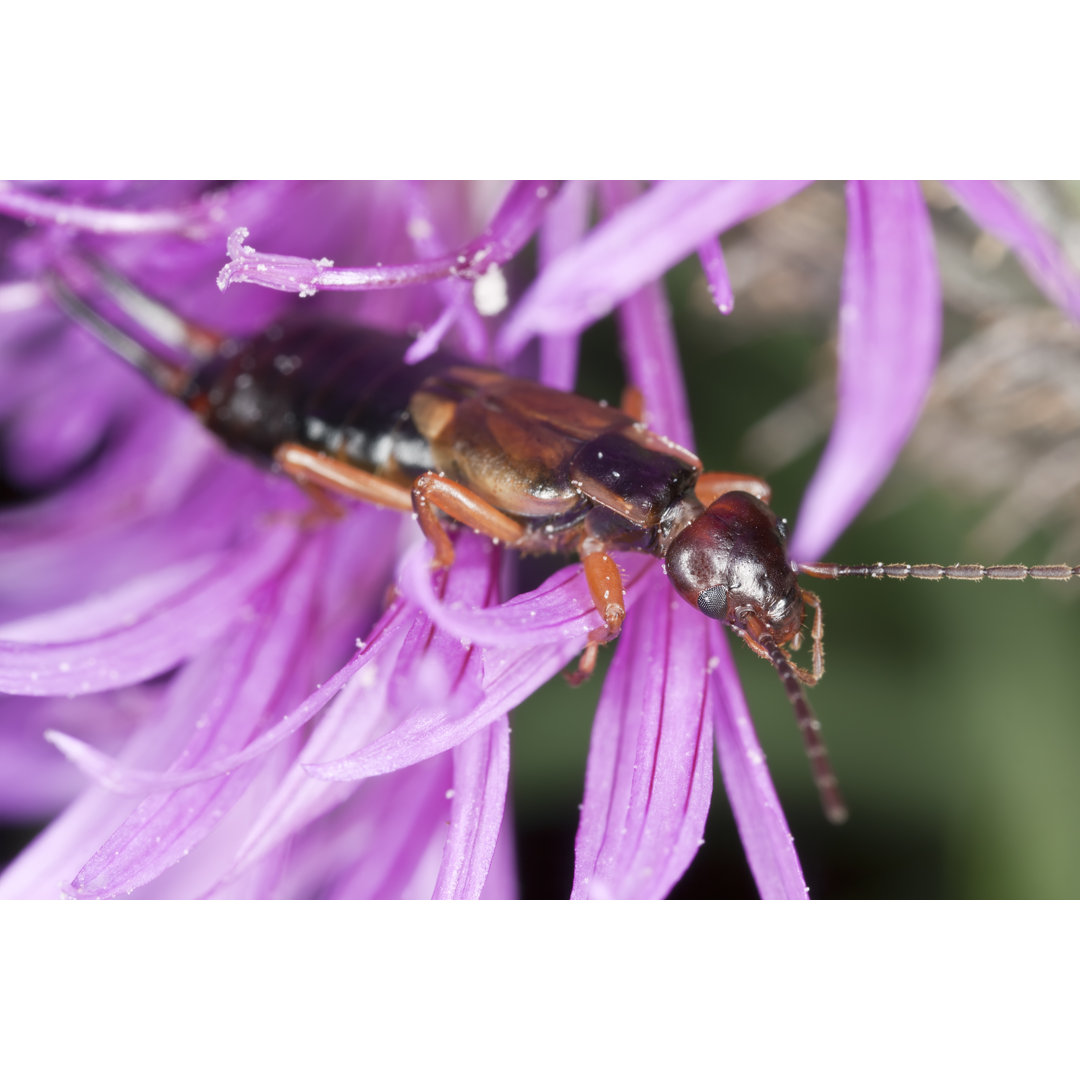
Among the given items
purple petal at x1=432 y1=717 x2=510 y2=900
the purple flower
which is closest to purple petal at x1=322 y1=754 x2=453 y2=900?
the purple flower

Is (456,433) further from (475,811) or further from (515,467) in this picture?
(475,811)

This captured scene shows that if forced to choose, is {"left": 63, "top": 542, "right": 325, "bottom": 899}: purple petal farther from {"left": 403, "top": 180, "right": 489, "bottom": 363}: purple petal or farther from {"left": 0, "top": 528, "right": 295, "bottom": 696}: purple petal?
{"left": 403, "top": 180, "right": 489, "bottom": 363}: purple petal

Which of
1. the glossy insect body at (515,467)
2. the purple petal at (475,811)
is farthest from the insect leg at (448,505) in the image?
the purple petal at (475,811)

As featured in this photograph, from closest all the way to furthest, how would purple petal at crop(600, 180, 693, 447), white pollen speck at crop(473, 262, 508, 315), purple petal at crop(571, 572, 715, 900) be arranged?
purple petal at crop(571, 572, 715, 900) < white pollen speck at crop(473, 262, 508, 315) < purple petal at crop(600, 180, 693, 447)

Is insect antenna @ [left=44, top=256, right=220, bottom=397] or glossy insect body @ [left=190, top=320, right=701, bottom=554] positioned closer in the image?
glossy insect body @ [left=190, top=320, right=701, bottom=554]

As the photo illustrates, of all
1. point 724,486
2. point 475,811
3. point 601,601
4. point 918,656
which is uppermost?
point 918,656

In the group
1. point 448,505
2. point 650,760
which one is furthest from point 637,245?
point 650,760

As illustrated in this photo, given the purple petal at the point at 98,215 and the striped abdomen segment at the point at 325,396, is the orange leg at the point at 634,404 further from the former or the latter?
the purple petal at the point at 98,215
